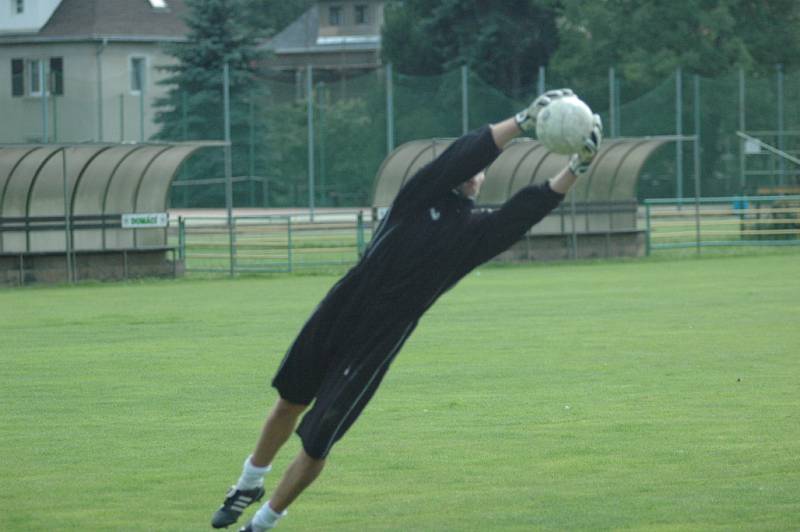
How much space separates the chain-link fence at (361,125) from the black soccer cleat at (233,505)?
33109 millimetres

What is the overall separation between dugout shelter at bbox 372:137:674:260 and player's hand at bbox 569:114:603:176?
25.1m

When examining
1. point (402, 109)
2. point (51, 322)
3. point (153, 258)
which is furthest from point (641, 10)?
point (51, 322)

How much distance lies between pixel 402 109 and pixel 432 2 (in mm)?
29872

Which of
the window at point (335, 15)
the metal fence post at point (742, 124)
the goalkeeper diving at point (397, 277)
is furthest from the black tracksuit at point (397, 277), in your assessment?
the window at point (335, 15)

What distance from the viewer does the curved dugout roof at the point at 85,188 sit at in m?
28.5

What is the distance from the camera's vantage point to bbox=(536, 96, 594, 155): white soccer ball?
7.03 meters

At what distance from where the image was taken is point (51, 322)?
2070cm

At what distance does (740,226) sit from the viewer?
119ft

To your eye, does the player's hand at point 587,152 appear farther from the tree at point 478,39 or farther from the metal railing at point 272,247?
the tree at point 478,39

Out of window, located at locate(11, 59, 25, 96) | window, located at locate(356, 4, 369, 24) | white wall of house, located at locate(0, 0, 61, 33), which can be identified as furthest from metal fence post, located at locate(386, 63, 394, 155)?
window, located at locate(356, 4, 369, 24)

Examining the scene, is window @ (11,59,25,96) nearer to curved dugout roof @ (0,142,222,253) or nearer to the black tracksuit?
curved dugout roof @ (0,142,222,253)

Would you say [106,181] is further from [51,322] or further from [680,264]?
[680,264]

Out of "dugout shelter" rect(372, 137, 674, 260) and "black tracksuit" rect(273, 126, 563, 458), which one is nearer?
"black tracksuit" rect(273, 126, 563, 458)

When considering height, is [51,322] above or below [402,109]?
below
